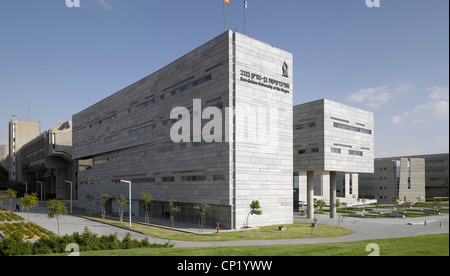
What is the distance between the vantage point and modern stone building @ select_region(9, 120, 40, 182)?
559 ft

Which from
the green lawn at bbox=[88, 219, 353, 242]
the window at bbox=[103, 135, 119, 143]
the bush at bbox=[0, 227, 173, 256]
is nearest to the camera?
the bush at bbox=[0, 227, 173, 256]

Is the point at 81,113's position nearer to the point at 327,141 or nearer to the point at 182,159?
the point at 182,159

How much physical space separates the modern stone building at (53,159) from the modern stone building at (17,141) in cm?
2414

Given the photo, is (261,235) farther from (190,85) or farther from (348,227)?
(190,85)

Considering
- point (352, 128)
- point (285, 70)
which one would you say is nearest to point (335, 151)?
point (352, 128)

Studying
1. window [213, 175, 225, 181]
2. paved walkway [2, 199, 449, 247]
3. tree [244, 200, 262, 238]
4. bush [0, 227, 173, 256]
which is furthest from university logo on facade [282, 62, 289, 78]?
bush [0, 227, 173, 256]

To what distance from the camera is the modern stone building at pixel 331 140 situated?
58.5m

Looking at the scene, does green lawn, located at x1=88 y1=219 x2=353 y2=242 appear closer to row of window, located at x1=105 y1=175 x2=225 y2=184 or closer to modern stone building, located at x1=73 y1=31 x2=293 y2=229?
modern stone building, located at x1=73 y1=31 x2=293 y2=229

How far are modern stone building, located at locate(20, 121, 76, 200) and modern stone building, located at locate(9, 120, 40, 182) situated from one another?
79.2ft

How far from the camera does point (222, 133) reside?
4656 cm

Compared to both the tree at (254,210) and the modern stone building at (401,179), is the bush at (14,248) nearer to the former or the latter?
the tree at (254,210)
